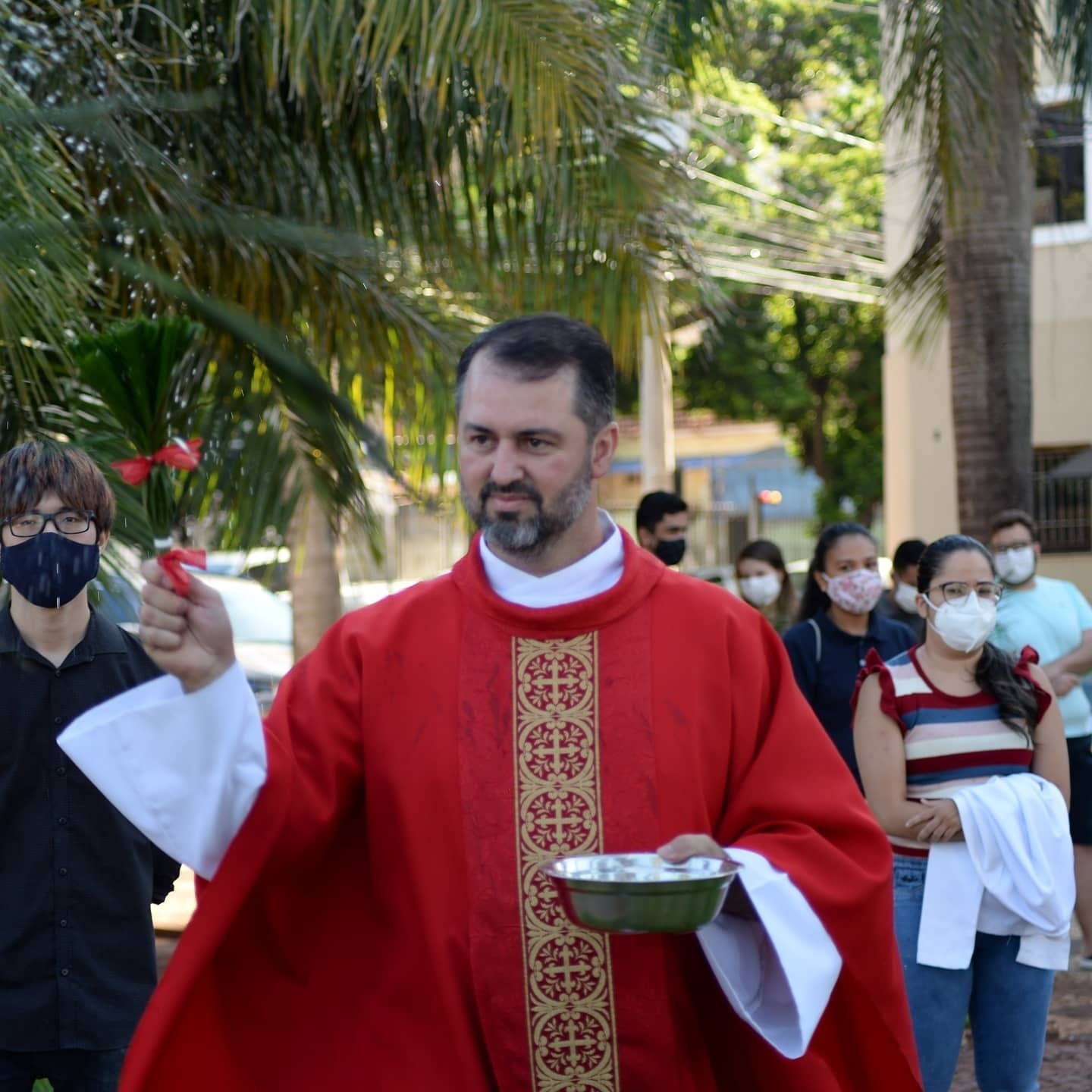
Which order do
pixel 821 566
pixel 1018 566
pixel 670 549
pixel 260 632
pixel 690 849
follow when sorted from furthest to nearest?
pixel 260 632 → pixel 670 549 → pixel 1018 566 → pixel 821 566 → pixel 690 849

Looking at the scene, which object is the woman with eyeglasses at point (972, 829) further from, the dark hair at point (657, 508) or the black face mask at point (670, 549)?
the dark hair at point (657, 508)

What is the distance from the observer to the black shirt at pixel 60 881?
393 cm

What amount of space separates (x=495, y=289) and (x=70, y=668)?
197 inches

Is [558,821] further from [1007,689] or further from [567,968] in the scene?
[1007,689]

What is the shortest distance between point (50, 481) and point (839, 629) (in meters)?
3.32

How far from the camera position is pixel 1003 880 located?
15.5 feet

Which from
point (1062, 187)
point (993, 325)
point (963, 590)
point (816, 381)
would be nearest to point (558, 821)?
point (963, 590)

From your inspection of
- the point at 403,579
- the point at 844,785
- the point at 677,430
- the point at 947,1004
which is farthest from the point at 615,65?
the point at 677,430

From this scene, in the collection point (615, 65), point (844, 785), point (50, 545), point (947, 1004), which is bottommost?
point (947, 1004)

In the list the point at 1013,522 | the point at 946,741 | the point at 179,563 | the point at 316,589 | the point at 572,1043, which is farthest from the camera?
the point at 316,589

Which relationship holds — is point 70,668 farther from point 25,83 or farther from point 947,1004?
point 25,83

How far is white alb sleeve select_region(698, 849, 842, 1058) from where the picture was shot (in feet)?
9.57

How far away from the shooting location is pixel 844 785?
10.3 feet

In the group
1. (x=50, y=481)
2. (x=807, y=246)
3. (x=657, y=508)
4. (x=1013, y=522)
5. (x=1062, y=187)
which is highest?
(x=807, y=246)
